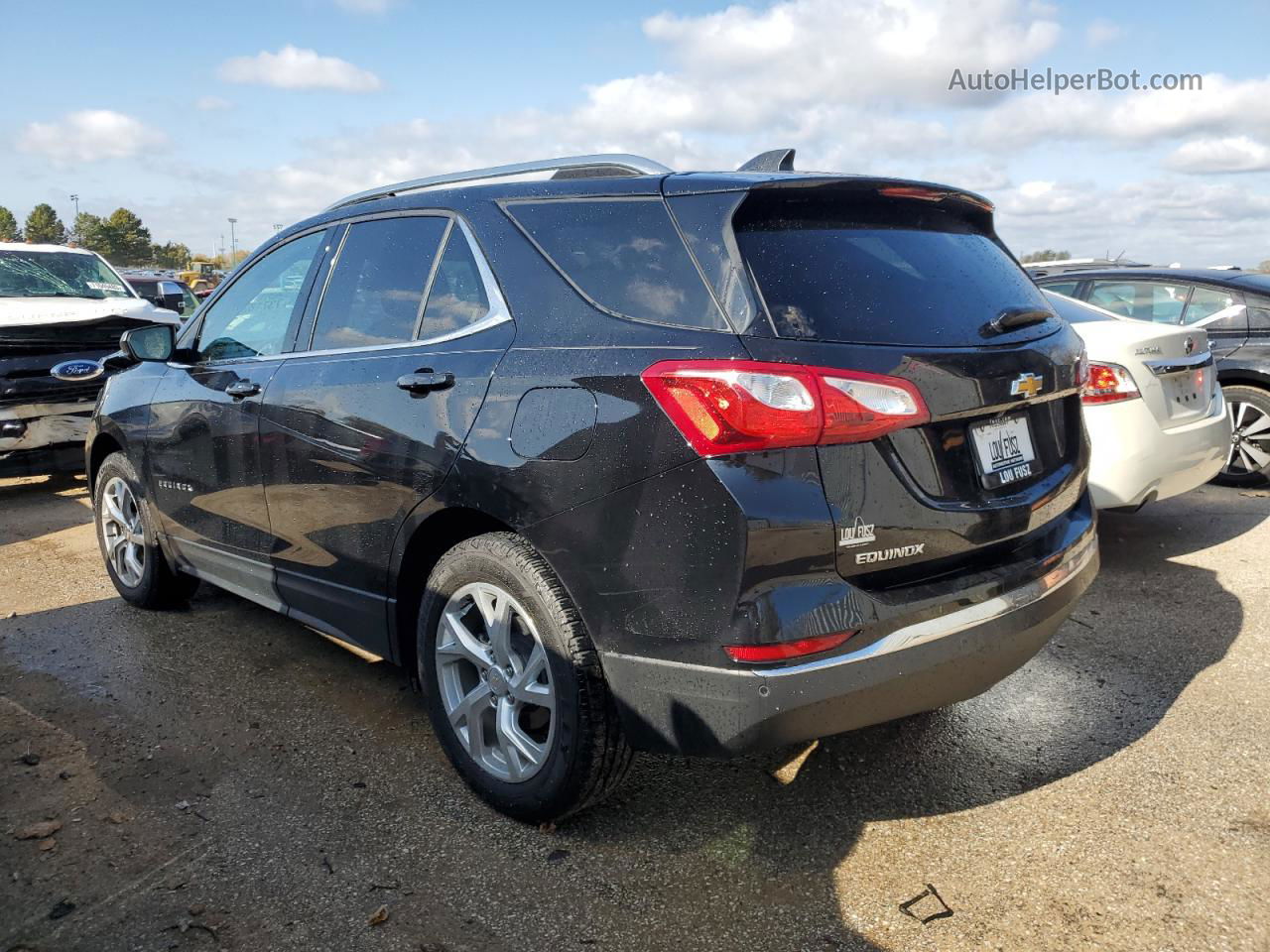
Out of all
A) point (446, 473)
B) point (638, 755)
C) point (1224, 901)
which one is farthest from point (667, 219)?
point (1224, 901)

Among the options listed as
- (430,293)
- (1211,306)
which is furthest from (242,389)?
(1211,306)

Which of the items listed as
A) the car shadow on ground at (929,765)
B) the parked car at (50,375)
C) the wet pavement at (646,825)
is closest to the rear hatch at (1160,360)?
the car shadow on ground at (929,765)

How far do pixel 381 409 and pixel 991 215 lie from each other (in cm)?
203

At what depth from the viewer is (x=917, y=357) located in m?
2.44

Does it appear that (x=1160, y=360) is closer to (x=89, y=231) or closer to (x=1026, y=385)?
(x=1026, y=385)

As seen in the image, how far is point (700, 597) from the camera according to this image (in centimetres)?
232

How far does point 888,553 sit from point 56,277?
365 inches

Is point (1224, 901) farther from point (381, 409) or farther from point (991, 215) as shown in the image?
point (381, 409)

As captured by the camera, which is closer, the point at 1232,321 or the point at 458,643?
the point at 458,643

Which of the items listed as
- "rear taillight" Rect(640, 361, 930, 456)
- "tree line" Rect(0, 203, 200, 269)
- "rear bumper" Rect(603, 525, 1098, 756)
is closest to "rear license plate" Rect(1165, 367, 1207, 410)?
"rear bumper" Rect(603, 525, 1098, 756)

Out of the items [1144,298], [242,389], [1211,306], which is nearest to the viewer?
[242,389]

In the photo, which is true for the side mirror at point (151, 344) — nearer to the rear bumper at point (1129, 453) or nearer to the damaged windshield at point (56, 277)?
the rear bumper at point (1129, 453)

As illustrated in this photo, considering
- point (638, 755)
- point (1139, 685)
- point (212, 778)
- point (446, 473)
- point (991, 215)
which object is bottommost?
point (1139, 685)

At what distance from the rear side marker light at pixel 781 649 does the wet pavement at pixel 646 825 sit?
0.67 meters
